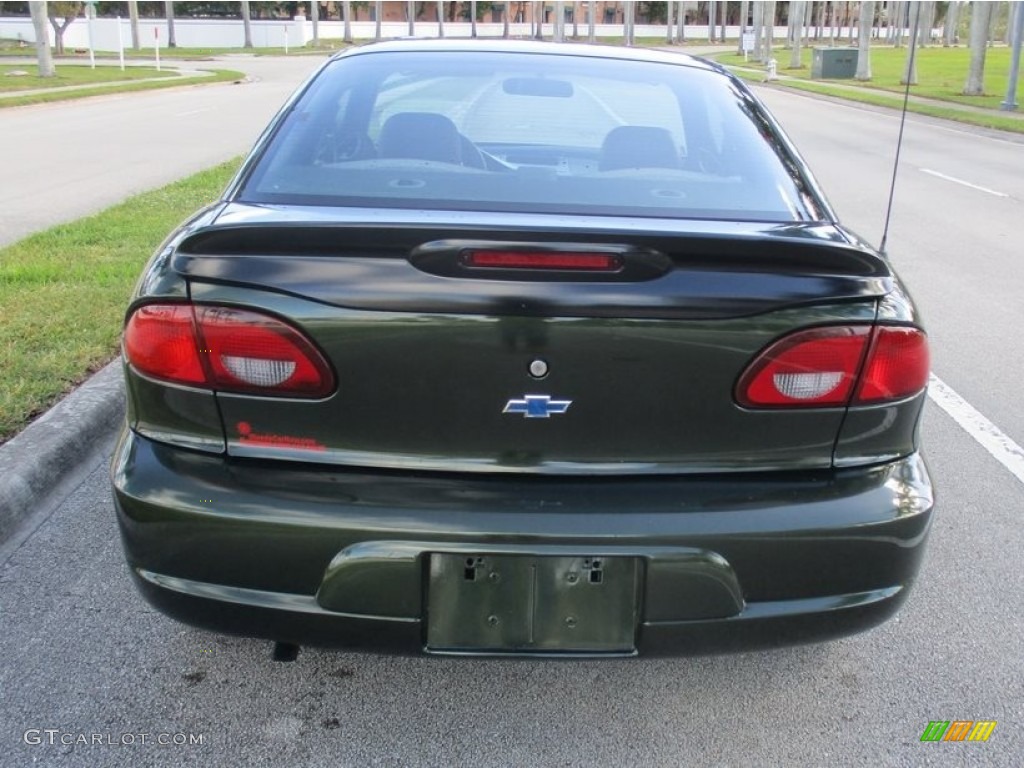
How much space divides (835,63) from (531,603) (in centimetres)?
4536

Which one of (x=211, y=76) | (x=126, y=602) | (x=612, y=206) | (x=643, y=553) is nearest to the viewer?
(x=643, y=553)

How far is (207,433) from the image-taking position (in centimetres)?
230

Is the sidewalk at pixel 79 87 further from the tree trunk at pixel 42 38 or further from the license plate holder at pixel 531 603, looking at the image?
the license plate holder at pixel 531 603

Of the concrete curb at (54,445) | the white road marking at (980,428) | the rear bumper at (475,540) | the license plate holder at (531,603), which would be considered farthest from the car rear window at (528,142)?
the white road marking at (980,428)

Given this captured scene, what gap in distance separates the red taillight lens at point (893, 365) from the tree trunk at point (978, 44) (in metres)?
30.6

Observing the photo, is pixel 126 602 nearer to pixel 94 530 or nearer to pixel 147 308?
pixel 94 530

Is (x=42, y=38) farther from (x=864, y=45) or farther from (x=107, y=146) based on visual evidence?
(x=864, y=45)

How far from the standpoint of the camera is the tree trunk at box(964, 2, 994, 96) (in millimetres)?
29031

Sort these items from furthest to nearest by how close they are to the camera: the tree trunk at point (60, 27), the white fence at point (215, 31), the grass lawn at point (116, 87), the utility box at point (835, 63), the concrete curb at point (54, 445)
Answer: the white fence at point (215, 31), the tree trunk at point (60, 27), the utility box at point (835, 63), the grass lawn at point (116, 87), the concrete curb at point (54, 445)

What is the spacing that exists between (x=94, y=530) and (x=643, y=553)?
221 centimetres

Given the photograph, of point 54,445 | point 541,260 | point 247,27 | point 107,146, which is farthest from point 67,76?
point 247,27

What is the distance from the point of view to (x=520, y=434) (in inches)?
87.8

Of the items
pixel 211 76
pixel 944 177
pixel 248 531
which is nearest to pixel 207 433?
pixel 248 531

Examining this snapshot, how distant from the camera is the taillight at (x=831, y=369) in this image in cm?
227
